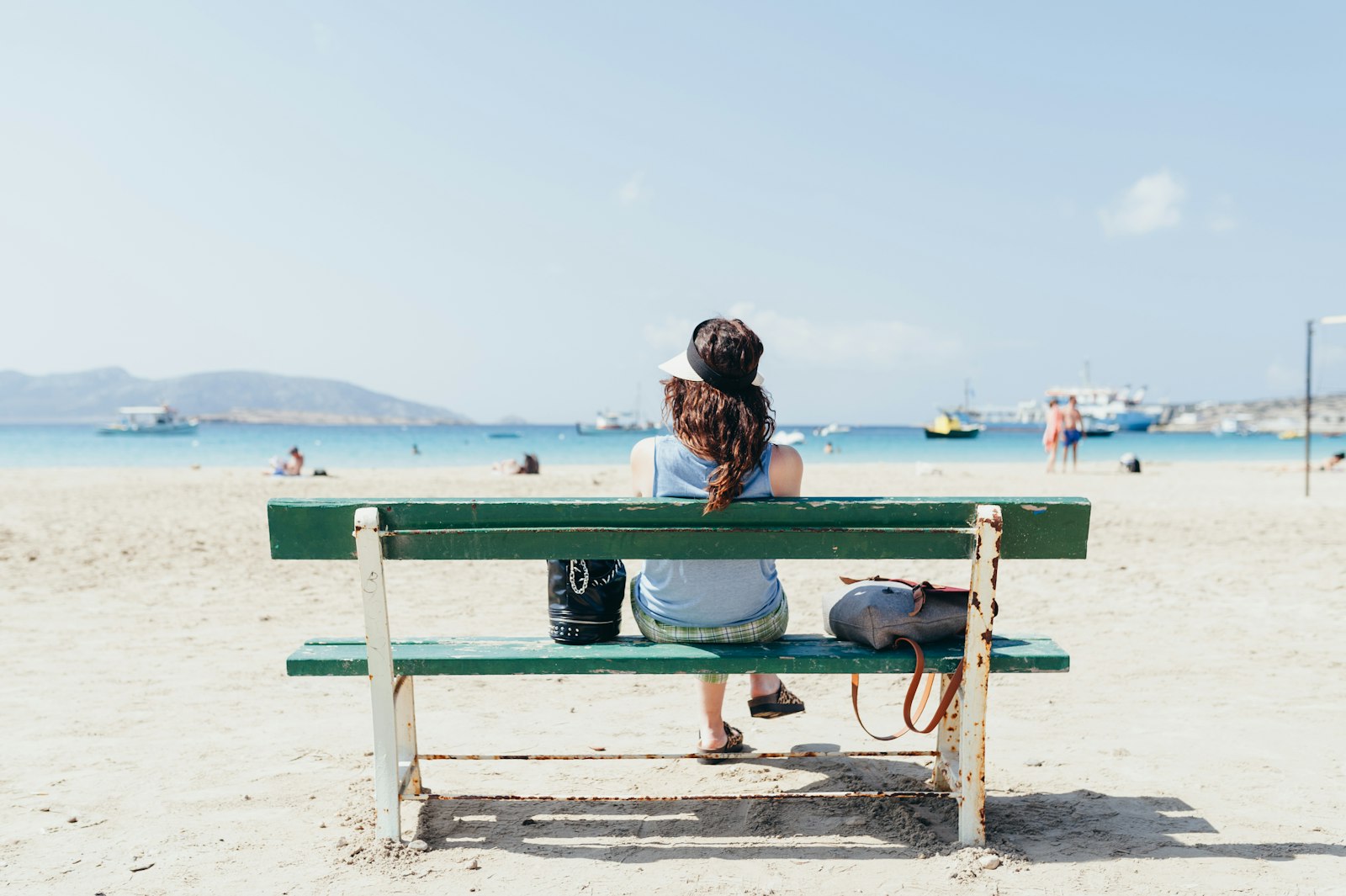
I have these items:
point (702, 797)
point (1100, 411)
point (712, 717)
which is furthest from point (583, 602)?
point (1100, 411)

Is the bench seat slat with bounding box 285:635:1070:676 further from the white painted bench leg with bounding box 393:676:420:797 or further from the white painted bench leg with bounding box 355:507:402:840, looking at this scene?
the white painted bench leg with bounding box 393:676:420:797

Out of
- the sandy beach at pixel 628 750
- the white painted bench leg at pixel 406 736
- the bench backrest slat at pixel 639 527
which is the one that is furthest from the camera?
the white painted bench leg at pixel 406 736

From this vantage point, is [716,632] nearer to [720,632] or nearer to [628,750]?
A: [720,632]

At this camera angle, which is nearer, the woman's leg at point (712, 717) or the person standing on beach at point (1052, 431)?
the woman's leg at point (712, 717)

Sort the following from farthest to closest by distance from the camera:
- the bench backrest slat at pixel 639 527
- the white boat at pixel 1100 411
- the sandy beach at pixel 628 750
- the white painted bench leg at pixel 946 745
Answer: the white boat at pixel 1100 411
the white painted bench leg at pixel 946 745
the sandy beach at pixel 628 750
the bench backrest slat at pixel 639 527

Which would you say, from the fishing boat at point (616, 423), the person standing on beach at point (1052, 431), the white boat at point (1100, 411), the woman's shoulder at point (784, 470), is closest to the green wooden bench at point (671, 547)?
the woman's shoulder at point (784, 470)

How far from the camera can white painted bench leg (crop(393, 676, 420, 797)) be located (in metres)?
3.17

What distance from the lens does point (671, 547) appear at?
2.67 meters

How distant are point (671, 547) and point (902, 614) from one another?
2.58ft

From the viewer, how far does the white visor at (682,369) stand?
10.0 ft

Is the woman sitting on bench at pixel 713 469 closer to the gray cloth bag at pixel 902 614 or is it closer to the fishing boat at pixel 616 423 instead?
the gray cloth bag at pixel 902 614

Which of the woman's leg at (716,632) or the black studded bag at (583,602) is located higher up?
the black studded bag at (583,602)

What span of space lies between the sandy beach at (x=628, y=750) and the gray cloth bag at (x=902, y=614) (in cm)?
66

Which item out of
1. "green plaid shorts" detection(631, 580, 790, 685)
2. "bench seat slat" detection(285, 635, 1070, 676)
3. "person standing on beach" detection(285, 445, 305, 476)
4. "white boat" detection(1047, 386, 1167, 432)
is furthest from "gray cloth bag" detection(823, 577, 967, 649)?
"white boat" detection(1047, 386, 1167, 432)
